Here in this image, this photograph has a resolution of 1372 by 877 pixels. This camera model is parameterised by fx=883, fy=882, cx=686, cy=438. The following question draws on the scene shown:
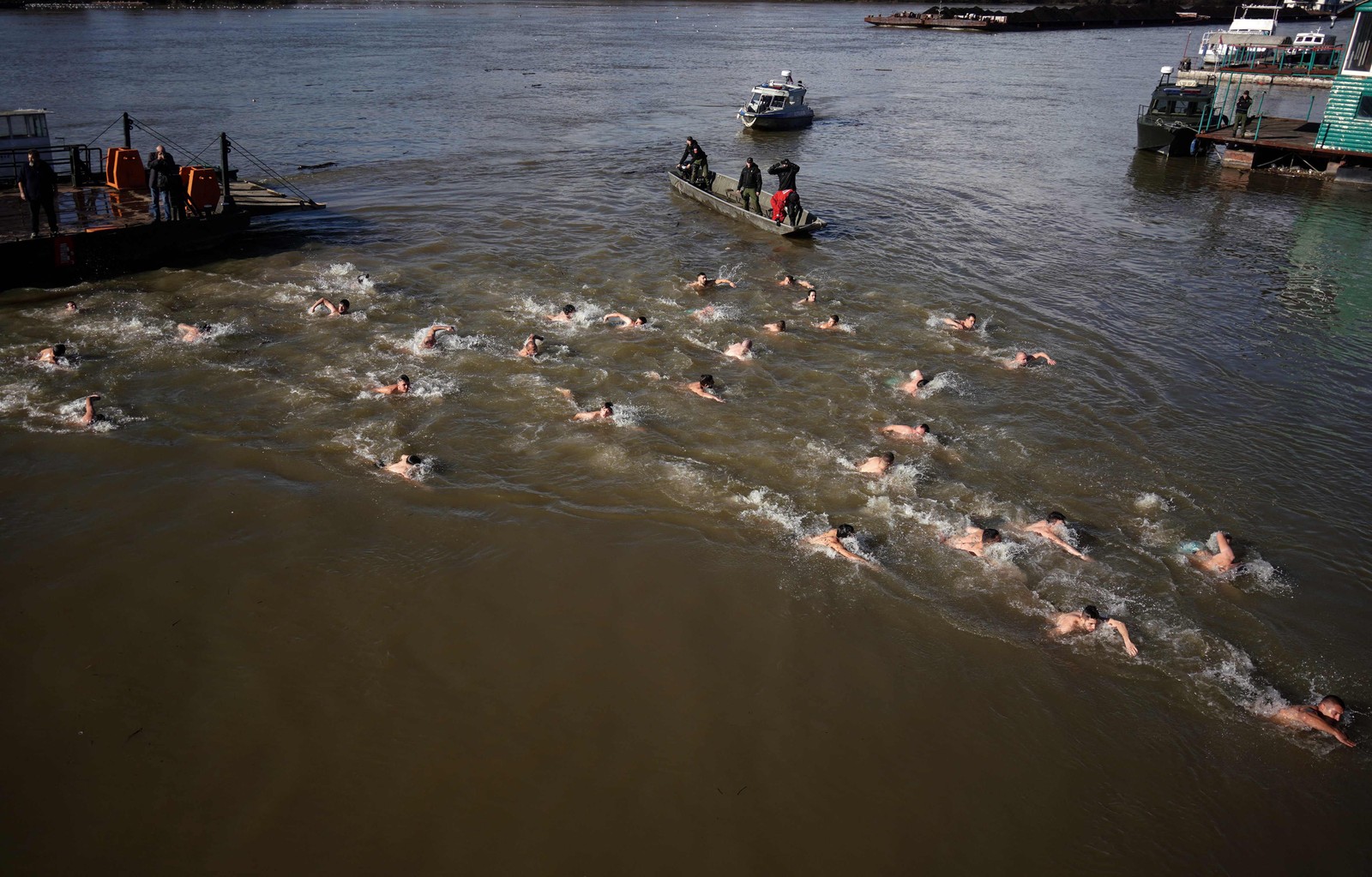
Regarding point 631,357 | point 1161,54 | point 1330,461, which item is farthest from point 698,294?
point 1161,54

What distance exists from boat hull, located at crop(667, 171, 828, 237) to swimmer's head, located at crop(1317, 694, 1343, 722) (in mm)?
16251

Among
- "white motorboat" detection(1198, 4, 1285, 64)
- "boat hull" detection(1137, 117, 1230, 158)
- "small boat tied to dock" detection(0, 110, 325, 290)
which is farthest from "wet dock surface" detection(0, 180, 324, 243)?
"white motorboat" detection(1198, 4, 1285, 64)

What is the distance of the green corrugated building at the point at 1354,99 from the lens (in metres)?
29.8

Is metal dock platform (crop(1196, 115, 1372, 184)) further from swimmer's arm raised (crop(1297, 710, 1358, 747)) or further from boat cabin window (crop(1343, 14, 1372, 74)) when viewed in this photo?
swimmer's arm raised (crop(1297, 710, 1358, 747))

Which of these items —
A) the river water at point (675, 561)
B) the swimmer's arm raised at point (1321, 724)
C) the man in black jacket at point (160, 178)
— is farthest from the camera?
the man in black jacket at point (160, 178)

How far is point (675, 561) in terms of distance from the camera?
10.8 metres

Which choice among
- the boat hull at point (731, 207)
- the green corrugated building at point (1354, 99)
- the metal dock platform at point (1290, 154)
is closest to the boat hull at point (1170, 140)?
the metal dock platform at point (1290, 154)

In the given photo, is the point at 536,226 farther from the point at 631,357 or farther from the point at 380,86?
the point at 380,86

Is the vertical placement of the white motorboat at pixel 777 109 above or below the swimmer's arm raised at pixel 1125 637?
above

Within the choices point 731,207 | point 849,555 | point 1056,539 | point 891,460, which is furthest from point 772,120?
point 849,555

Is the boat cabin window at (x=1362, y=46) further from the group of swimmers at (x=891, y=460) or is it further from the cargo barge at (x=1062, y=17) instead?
the cargo barge at (x=1062, y=17)

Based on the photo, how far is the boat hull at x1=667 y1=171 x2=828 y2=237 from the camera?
74.3 feet

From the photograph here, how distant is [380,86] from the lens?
4759 centimetres

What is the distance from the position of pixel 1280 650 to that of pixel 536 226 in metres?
19.4
